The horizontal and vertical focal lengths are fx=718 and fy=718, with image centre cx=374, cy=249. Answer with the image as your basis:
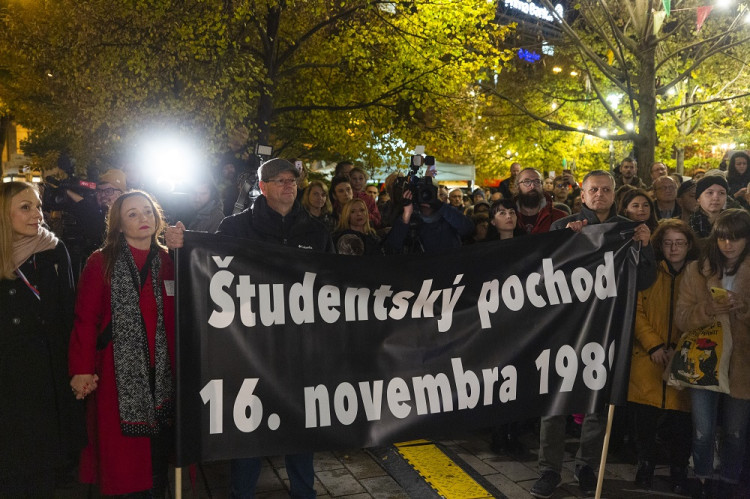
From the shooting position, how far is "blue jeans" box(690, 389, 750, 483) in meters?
4.61

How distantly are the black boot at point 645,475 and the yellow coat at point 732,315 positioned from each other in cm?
78

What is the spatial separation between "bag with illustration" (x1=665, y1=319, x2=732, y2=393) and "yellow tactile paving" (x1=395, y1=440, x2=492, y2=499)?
1484mm

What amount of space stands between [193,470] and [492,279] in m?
2.06

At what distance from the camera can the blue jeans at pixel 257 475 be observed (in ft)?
13.1

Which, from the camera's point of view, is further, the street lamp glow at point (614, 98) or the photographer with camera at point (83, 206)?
the street lamp glow at point (614, 98)

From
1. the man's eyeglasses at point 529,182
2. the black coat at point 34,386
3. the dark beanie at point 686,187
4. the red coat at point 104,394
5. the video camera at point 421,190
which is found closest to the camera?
the black coat at point 34,386

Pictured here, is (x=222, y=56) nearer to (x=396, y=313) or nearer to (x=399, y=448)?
(x=399, y=448)

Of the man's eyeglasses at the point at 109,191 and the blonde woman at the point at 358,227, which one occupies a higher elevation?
the man's eyeglasses at the point at 109,191

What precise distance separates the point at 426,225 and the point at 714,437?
2.68m

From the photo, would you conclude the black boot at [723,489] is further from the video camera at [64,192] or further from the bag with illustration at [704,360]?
the video camera at [64,192]

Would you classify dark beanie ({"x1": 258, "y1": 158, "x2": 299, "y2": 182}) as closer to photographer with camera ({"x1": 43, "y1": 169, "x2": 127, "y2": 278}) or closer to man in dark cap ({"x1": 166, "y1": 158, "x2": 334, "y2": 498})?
man in dark cap ({"x1": 166, "y1": 158, "x2": 334, "y2": 498})

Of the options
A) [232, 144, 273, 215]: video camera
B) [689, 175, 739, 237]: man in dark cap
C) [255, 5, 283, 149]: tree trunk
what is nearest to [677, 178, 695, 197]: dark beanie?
[689, 175, 739, 237]: man in dark cap

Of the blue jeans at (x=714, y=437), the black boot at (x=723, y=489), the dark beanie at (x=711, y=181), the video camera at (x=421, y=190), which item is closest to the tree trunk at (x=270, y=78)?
the video camera at (x=421, y=190)

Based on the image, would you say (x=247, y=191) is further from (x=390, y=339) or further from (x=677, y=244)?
(x=677, y=244)
